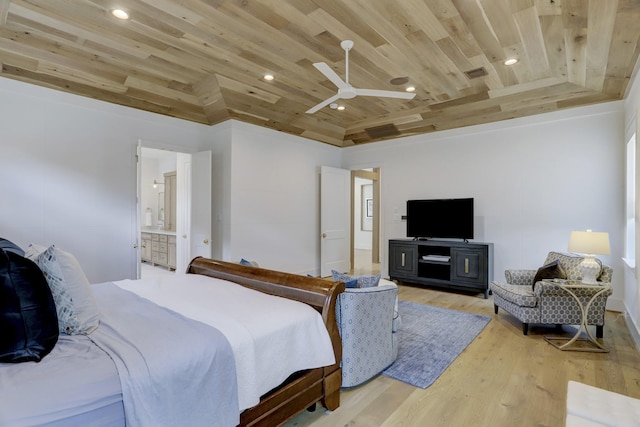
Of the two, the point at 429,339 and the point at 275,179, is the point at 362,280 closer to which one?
the point at 429,339

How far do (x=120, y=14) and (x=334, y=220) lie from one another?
4.83 meters

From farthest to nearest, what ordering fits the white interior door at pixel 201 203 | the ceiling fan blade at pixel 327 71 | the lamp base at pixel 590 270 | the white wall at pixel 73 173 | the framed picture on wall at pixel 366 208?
1. the framed picture on wall at pixel 366 208
2. the white interior door at pixel 201 203
3. the white wall at pixel 73 173
4. the lamp base at pixel 590 270
5. the ceiling fan blade at pixel 327 71

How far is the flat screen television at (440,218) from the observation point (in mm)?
5398

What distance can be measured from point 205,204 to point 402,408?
13.1ft

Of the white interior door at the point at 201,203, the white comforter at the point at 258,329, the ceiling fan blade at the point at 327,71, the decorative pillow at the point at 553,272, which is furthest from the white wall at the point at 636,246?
the white interior door at the point at 201,203

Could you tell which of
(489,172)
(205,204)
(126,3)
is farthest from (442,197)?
(126,3)

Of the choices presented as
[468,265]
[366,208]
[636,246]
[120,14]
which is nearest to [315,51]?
[120,14]

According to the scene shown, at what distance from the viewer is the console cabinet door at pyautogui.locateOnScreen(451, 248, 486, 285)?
505 cm

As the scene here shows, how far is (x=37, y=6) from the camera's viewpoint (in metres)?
2.67

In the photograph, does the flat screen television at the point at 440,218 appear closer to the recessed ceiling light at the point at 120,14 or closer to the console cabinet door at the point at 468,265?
the console cabinet door at the point at 468,265


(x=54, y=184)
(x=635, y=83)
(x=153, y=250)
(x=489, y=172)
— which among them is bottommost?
(x=153, y=250)

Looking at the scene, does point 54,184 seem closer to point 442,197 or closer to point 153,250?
point 153,250

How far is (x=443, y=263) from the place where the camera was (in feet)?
17.8

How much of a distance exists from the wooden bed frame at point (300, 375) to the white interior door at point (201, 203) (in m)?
2.55
